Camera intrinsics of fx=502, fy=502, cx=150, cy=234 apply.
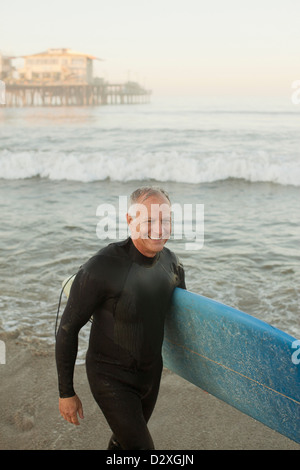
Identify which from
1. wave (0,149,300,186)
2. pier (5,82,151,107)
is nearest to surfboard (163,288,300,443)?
wave (0,149,300,186)

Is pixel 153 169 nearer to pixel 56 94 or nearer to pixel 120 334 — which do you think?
pixel 120 334

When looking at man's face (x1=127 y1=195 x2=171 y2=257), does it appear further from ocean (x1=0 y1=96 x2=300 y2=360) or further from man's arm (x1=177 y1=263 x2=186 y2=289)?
ocean (x1=0 y1=96 x2=300 y2=360)

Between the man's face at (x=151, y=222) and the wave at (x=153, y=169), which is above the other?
the man's face at (x=151, y=222)

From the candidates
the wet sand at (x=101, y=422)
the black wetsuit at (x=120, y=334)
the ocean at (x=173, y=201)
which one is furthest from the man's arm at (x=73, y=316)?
the ocean at (x=173, y=201)

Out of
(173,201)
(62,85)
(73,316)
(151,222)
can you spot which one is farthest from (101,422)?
(62,85)

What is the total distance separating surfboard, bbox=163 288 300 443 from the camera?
2.18 m

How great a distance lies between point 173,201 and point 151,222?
8.83 metres

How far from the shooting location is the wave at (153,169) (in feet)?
43.3

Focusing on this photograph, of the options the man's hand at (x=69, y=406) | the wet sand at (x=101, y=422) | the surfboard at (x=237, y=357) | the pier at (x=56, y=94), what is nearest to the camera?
the man's hand at (x=69, y=406)

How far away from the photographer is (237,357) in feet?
7.68

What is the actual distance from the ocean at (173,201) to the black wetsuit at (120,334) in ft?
6.29

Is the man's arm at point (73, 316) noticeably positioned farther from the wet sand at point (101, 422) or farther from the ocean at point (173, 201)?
the ocean at point (173, 201)
